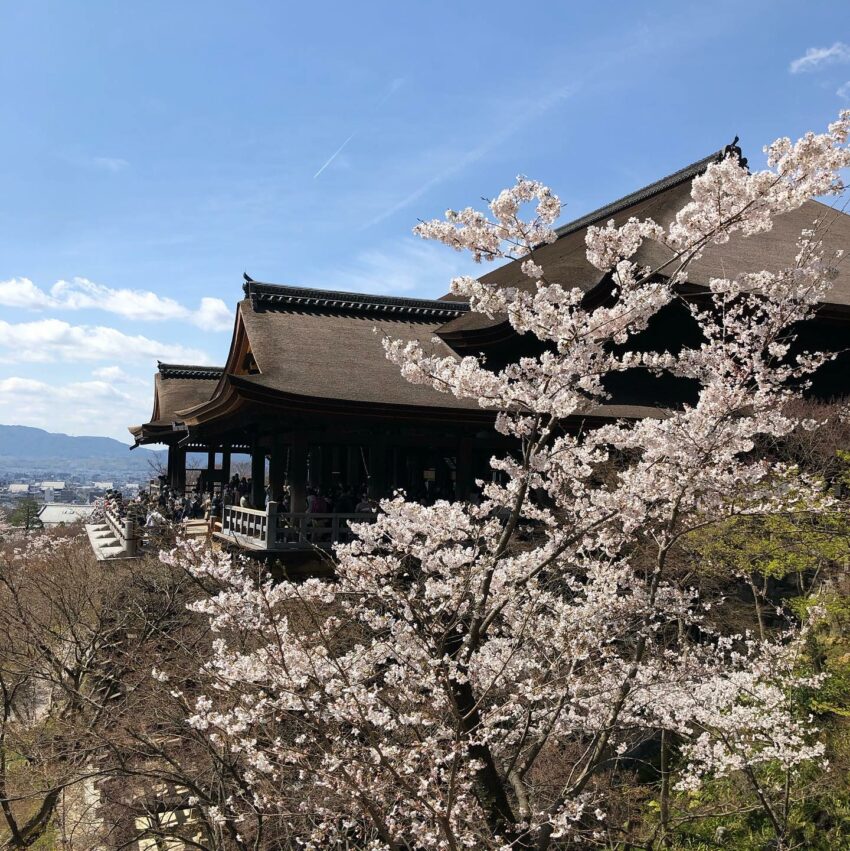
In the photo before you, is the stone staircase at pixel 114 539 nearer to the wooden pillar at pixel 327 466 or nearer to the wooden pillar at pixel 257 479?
the wooden pillar at pixel 257 479

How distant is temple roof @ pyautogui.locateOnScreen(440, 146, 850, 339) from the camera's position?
1404 cm

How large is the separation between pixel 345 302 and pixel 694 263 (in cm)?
720

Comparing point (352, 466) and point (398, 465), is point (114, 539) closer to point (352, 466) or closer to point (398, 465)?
point (352, 466)

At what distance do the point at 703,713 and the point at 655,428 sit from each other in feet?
14.7

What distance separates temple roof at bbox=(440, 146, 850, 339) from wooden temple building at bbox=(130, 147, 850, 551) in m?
0.06

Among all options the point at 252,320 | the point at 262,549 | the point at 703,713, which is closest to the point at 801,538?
the point at 703,713

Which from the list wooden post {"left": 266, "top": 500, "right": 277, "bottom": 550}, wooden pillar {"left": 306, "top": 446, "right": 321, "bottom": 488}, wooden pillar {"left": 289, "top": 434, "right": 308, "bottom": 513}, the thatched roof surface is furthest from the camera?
wooden pillar {"left": 306, "top": 446, "right": 321, "bottom": 488}

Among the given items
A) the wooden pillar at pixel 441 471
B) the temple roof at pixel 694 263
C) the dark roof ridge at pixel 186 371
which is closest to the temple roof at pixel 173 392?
the dark roof ridge at pixel 186 371

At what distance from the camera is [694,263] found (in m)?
13.9

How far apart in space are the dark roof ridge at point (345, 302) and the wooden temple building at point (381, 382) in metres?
0.03

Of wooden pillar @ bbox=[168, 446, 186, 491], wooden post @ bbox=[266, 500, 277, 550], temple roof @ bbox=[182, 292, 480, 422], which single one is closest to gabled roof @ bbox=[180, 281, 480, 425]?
temple roof @ bbox=[182, 292, 480, 422]

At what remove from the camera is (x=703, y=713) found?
24.8 feet

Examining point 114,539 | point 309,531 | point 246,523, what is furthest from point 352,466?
point 309,531

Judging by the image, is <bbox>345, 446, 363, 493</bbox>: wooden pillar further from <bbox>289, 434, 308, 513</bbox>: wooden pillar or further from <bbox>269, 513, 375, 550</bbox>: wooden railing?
<bbox>269, 513, 375, 550</bbox>: wooden railing
